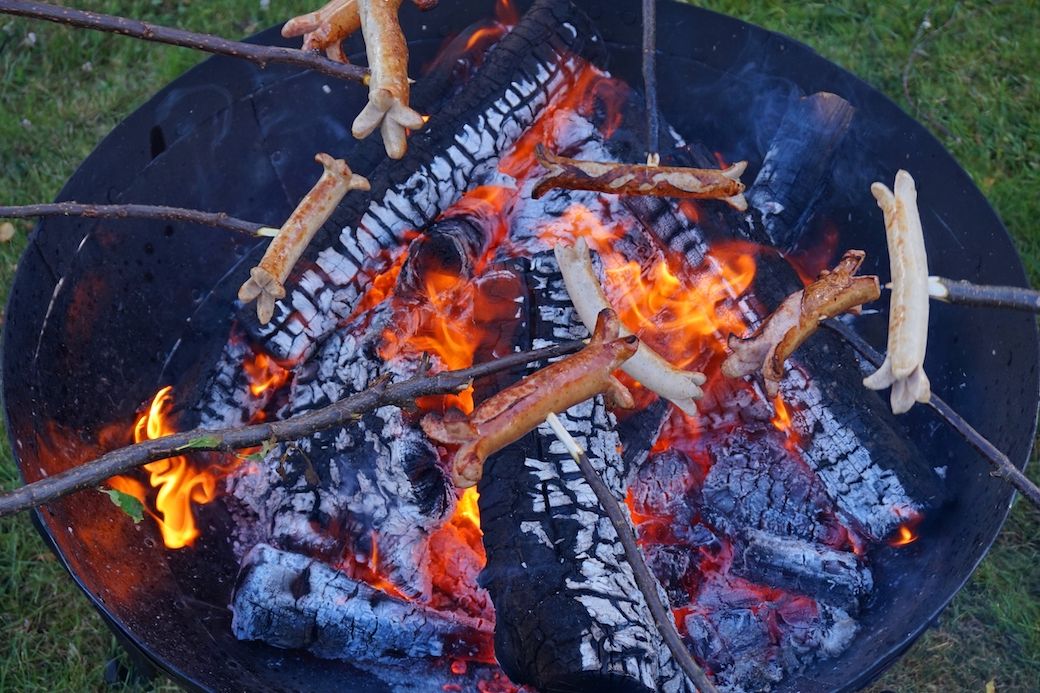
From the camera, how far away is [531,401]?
1803 mm

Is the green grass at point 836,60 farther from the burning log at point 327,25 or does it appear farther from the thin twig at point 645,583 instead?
the thin twig at point 645,583

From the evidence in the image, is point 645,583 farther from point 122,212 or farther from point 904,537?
point 122,212

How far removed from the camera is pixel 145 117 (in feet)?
10.2

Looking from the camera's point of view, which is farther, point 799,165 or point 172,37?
point 799,165

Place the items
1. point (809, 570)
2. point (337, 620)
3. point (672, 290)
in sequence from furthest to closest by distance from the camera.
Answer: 1. point (672, 290)
2. point (809, 570)
3. point (337, 620)

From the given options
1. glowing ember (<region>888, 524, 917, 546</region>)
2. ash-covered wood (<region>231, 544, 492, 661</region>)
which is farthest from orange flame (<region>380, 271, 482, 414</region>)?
glowing ember (<region>888, 524, 917, 546</region>)

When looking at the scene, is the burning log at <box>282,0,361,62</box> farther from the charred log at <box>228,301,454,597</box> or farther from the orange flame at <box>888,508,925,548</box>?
the orange flame at <box>888,508,925,548</box>

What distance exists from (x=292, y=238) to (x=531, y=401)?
0.69m

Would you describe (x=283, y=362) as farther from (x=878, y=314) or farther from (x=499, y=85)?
(x=878, y=314)

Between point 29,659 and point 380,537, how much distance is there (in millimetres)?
1406

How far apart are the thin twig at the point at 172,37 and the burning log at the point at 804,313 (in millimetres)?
1025

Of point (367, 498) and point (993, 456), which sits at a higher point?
point (993, 456)

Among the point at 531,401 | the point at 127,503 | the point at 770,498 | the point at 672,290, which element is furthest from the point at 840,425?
the point at 127,503

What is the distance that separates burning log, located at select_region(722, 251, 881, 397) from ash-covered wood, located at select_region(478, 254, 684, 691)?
601 millimetres
